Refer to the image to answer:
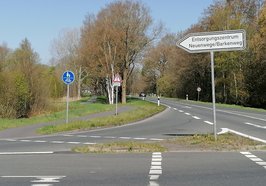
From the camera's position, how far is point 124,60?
2484 inches

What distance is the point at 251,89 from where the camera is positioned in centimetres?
7088

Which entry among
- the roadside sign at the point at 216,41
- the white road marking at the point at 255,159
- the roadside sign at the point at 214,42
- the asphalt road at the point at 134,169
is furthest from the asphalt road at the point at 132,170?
the roadside sign at the point at 216,41

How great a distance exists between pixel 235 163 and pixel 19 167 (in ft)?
16.4

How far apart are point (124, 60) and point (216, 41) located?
49.0 m

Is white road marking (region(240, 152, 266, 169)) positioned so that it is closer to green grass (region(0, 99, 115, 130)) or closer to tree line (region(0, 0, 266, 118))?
green grass (region(0, 99, 115, 130))

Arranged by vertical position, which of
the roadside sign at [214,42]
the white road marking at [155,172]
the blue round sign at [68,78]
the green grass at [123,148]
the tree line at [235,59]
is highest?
the tree line at [235,59]

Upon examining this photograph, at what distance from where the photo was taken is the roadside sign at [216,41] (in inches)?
555

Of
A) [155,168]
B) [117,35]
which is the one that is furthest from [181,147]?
[117,35]

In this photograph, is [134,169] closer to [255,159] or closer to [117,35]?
[255,159]

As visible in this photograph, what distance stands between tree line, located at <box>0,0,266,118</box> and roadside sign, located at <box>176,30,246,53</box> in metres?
A: 26.0

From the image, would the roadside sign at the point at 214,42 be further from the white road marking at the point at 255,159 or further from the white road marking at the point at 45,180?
the white road marking at the point at 45,180

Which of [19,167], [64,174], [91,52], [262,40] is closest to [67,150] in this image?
[19,167]

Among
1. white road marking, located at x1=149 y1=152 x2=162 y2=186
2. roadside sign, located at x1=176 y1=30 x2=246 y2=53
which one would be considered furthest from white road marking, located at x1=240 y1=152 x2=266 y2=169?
roadside sign, located at x1=176 y1=30 x2=246 y2=53

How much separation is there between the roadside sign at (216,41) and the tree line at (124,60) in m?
26.0
